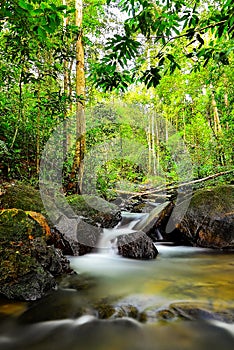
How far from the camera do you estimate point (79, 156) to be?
26.9ft

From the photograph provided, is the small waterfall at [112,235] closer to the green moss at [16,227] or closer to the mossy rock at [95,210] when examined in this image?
the mossy rock at [95,210]

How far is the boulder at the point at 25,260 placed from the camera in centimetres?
279

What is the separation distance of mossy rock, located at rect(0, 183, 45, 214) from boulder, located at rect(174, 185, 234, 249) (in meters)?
3.37

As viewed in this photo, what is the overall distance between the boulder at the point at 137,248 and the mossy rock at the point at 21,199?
1.77m

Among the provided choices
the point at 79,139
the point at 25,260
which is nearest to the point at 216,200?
the point at 79,139

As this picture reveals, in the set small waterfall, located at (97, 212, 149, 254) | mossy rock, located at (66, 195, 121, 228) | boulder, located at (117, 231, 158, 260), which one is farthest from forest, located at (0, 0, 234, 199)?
boulder, located at (117, 231, 158, 260)

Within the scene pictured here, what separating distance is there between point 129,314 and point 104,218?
164 inches

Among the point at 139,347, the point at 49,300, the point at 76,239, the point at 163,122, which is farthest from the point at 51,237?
the point at 163,122

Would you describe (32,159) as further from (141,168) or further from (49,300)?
(141,168)

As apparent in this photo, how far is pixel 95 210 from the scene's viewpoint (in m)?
6.61

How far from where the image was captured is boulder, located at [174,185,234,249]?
18.6 feet

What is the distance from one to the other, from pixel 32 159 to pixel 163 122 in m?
19.4

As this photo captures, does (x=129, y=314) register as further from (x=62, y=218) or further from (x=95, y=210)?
(x=95, y=210)

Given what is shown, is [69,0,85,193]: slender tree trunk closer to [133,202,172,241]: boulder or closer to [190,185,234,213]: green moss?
[133,202,172,241]: boulder
